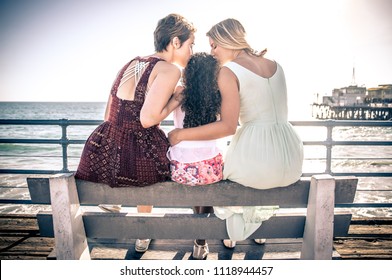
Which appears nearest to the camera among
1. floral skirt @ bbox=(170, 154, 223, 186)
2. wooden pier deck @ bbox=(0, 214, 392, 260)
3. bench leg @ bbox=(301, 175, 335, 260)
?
bench leg @ bbox=(301, 175, 335, 260)

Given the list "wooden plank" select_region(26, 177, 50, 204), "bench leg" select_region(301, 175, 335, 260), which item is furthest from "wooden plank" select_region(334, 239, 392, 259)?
"wooden plank" select_region(26, 177, 50, 204)

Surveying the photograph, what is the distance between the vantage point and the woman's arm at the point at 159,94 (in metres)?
1.84

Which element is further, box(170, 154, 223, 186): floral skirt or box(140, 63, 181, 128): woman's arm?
box(170, 154, 223, 186): floral skirt

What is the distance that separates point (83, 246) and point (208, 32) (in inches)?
58.6

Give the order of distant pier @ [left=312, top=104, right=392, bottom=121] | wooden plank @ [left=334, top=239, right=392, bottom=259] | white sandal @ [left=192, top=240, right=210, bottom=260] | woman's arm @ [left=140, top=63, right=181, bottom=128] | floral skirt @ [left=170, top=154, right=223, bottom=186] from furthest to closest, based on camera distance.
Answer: distant pier @ [left=312, top=104, right=392, bottom=121]
wooden plank @ [left=334, top=239, right=392, bottom=259]
white sandal @ [left=192, top=240, right=210, bottom=260]
floral skirt @ [left=170, top=154, right=223, bottom=186]
woman's arm @ [left=140, top=63, right=181, bottom=128]

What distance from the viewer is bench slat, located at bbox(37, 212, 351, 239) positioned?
1.81 meters

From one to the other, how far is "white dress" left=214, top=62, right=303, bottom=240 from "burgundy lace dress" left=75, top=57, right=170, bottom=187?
41 centimetres

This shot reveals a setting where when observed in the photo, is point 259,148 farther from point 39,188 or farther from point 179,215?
point 39,188

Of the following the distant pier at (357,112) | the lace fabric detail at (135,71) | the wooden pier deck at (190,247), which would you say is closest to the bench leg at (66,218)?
the wooden pier deck at (190,247)

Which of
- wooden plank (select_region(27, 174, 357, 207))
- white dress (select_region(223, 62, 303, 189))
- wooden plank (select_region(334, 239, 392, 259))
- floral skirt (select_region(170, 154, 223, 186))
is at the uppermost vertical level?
white dress (select_region(223, 62, 303, 189))

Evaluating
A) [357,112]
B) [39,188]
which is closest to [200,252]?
[39,188]

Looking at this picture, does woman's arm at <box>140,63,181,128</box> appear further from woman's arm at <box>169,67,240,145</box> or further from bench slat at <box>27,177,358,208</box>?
bench slat at <box>27,177,358,208</box>

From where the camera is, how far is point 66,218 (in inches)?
69.4

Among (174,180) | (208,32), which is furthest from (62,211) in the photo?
(208,32)
